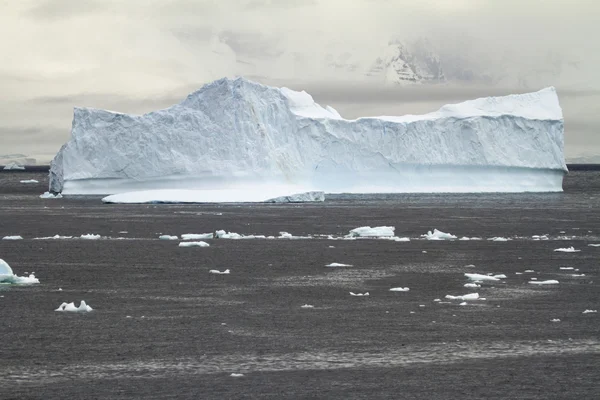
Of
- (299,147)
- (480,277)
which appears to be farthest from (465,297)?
(299,147)

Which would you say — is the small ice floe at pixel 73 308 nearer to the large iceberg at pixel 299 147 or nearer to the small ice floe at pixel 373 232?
the small ice floe at pixel 373 232

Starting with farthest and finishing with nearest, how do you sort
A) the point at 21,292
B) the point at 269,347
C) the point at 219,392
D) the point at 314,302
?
the point at 21,292, the point at 314,302, the point at 269,347, the point at 219,392

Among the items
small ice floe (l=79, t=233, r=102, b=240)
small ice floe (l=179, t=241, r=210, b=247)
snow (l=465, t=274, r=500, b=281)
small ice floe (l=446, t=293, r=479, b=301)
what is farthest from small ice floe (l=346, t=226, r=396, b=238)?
small ice floe (l=446, t=293, r=479, b=301)

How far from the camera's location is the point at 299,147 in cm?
4303

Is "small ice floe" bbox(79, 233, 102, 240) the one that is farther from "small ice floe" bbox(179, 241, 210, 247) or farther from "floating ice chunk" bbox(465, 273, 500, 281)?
"floating ice chunk" bbox(465, 273, 500, 281)

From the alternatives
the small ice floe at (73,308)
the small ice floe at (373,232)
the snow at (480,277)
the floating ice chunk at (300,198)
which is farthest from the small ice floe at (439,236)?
the floating ice chunk at (300,198)

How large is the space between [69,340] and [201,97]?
1255 inches

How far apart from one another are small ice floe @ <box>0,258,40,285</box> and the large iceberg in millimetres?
25313

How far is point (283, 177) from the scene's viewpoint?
42438 millimetres

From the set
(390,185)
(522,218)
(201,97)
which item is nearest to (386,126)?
(390,185)

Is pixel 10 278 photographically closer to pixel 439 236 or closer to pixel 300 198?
pixel 439 236

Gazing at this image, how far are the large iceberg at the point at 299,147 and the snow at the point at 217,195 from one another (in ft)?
1.02

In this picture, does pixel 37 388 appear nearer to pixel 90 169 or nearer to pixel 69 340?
pixel 69 340

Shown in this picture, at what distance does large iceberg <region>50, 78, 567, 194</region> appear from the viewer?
41.1m
